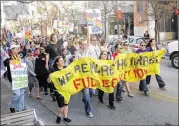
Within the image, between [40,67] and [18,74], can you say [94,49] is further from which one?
[18,74]

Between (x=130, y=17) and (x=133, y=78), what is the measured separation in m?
31.7

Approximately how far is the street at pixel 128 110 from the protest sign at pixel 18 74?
32.3 inches

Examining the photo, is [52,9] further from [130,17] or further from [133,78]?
[133,78]

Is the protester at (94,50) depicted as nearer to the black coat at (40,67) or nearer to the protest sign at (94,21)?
the black coat at (40,67)

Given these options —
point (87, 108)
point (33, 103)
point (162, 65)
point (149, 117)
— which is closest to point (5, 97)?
point (33, 103)

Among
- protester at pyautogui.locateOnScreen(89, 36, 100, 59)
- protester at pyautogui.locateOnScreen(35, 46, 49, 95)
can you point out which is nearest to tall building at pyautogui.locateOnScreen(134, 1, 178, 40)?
protester at pyautogui.locateOnScreen(89, 36, 100, 59)

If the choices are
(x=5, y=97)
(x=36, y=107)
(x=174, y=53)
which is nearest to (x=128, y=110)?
(x=36, y=107)

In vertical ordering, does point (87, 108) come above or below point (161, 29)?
below

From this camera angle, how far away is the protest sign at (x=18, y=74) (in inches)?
283

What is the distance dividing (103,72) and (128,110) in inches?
42.6

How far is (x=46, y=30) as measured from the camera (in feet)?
156

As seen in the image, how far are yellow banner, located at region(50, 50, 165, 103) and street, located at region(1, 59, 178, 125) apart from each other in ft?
1.94

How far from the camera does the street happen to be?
6738 millimetres

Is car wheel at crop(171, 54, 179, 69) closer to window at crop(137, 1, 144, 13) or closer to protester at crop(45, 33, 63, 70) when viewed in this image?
protester at crop(45, 33, 63, 70)
